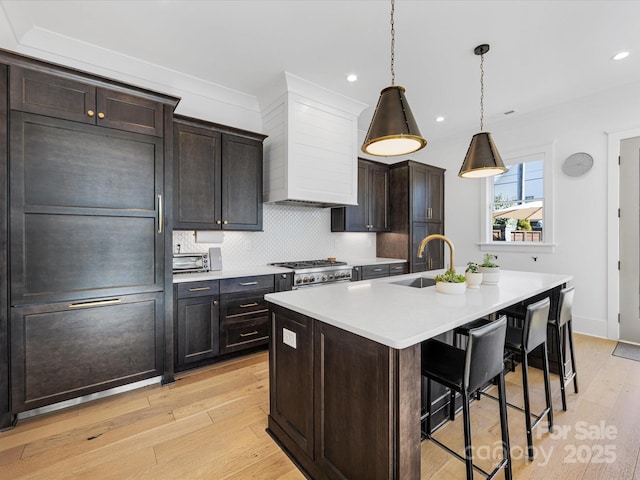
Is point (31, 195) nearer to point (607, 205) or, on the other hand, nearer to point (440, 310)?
point (440, 310)

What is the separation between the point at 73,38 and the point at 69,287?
226 cm

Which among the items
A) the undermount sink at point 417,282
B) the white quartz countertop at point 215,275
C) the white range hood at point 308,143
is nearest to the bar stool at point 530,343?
the undermount sink at point 417,282

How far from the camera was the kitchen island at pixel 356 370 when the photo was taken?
3.90 feet

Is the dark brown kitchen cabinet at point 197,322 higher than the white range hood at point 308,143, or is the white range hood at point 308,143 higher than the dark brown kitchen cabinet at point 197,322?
the white range hood at point 308,143

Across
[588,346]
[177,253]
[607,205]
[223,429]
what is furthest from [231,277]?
[607,205]

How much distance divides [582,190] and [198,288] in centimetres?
481

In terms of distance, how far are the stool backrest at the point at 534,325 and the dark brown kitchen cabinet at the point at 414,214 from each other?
279 centimetres

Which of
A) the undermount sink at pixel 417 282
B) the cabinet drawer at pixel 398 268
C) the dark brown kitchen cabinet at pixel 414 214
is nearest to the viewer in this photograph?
the undermount sink at pixel 417 282

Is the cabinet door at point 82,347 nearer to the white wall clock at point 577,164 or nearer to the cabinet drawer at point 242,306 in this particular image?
the cabinet drawer at point 242,306

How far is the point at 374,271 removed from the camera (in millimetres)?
4422

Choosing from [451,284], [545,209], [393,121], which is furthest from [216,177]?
[545,209]

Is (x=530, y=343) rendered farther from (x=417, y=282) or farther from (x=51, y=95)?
(x=51, y=95)

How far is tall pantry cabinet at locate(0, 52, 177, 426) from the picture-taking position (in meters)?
2.04

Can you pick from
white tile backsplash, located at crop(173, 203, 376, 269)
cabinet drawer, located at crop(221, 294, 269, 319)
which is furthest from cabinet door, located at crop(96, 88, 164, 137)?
cabinet drawer, located at crop(221, 294, 269, 319)
